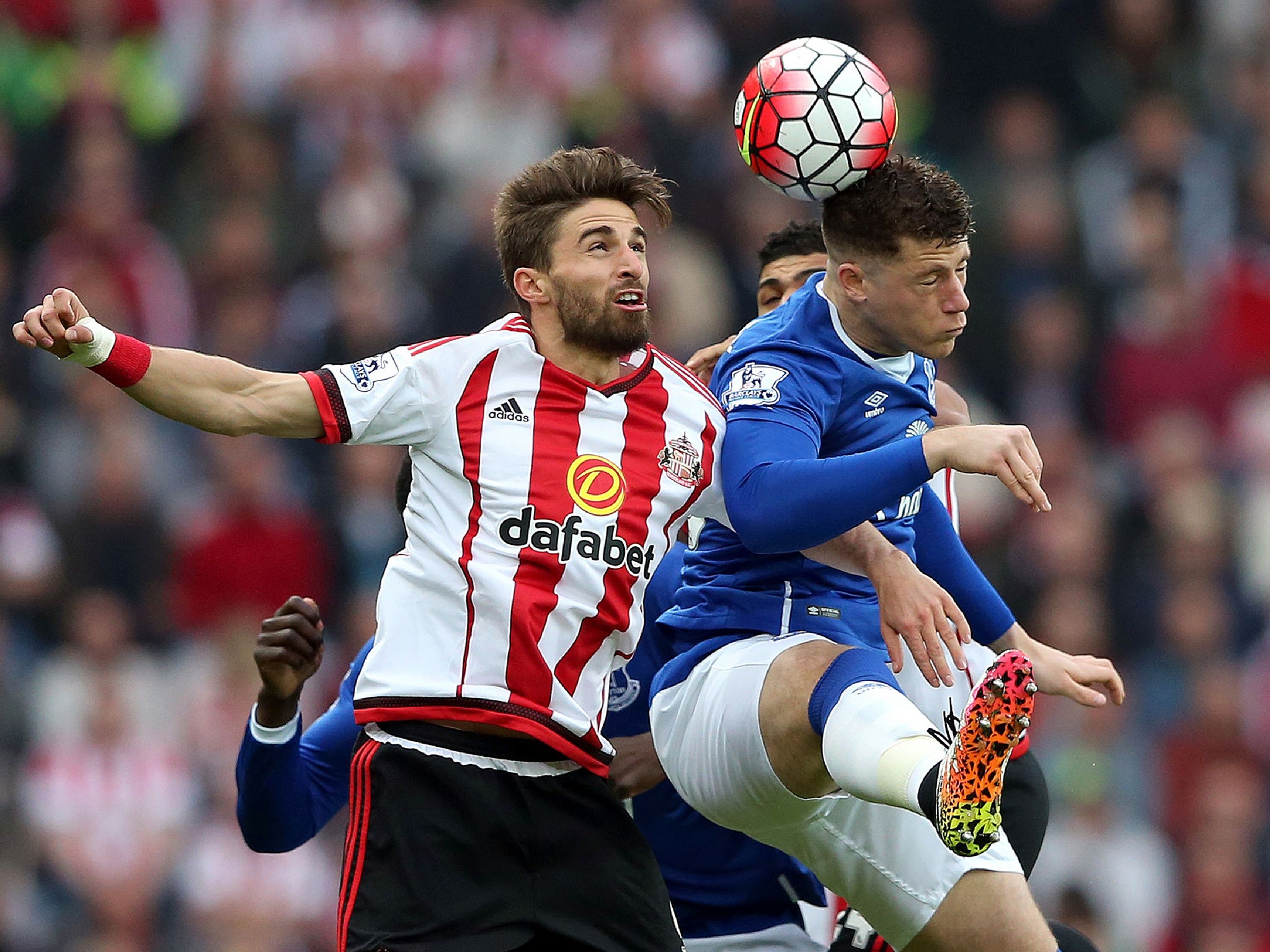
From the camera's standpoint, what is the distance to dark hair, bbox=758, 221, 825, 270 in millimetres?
5961

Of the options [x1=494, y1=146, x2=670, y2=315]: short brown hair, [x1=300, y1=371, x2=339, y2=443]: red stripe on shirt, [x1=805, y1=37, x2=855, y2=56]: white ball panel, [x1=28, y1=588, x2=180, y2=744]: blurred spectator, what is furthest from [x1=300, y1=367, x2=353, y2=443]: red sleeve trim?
[x1=28, y1=588, x2=180, y2=744]: blurred spectator

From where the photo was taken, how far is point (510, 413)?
188 inches

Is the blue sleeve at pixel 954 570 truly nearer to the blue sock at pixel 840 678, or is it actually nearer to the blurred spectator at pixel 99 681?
the blue sock at pixel 840 678

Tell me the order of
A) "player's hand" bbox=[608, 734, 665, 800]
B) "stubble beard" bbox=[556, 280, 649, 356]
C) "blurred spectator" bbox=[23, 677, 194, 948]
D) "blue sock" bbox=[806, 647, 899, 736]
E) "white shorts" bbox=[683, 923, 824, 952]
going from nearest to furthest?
"blue sock" bbox=[806, 647, 899, 736] < "stubble beard" bbox=[556, 280, 649, 356] < "player's hand" bbox=[608, 734, 665, 800] < "white shorts" bbox=[683, 923, 824, 952] < "blurred spectator" bbox=[23, 677, 194, 948]

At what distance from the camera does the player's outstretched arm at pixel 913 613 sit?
464 centimetres

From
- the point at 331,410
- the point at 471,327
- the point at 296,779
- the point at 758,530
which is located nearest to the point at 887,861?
the point at 758,530

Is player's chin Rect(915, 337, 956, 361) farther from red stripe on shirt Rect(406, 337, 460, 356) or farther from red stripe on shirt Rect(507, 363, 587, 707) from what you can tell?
red stripe on shirt Rect(406, 337, 460, 356)

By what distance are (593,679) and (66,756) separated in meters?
5.95

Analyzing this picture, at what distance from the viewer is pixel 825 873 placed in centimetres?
493

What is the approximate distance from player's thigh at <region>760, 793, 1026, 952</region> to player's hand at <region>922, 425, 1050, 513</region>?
83 centimetres

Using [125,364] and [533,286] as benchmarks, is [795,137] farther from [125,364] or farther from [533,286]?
[125,364]

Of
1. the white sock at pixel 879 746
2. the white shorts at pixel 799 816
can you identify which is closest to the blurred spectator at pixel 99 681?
the white shorts at pixel 799 816

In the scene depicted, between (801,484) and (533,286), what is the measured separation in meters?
0.86

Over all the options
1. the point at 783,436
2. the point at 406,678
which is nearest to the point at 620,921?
the point at 406,678
